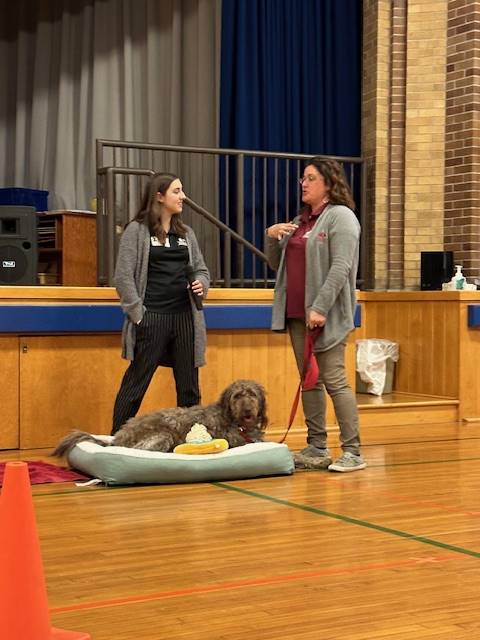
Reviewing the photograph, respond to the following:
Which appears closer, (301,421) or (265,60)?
(301,421)

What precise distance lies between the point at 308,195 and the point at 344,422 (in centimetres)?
115

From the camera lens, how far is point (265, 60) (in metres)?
9.02

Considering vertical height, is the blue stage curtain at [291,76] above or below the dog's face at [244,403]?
above

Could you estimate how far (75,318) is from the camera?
20.1 ft

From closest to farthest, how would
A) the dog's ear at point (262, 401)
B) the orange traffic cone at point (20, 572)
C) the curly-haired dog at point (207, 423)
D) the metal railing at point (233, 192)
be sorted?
the orange traffic cone at point (20, 572) → the curly-haired dog at point (207, 423) → the dog's ear at point (262, 401) → the metal railing at point (233, 192)

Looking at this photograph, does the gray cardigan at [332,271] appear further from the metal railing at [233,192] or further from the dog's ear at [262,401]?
the metal railing at [233,192]

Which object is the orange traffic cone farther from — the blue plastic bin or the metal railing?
the blue plastic bin

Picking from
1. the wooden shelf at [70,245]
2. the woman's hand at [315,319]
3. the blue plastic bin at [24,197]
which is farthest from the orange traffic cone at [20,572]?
the blue plastic bin at [24,197]

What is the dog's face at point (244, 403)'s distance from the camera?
524 centimetres

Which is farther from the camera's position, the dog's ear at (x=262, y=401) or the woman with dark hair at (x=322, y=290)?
the dog's ear at (x=262, y=401)

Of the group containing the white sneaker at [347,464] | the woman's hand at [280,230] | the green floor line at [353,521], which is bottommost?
the green floor line at [353,521]

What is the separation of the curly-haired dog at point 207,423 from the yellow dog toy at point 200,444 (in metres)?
0.08

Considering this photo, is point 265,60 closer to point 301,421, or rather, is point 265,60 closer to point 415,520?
point 301,421

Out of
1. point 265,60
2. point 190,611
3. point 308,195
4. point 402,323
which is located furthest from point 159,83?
point 190,611
